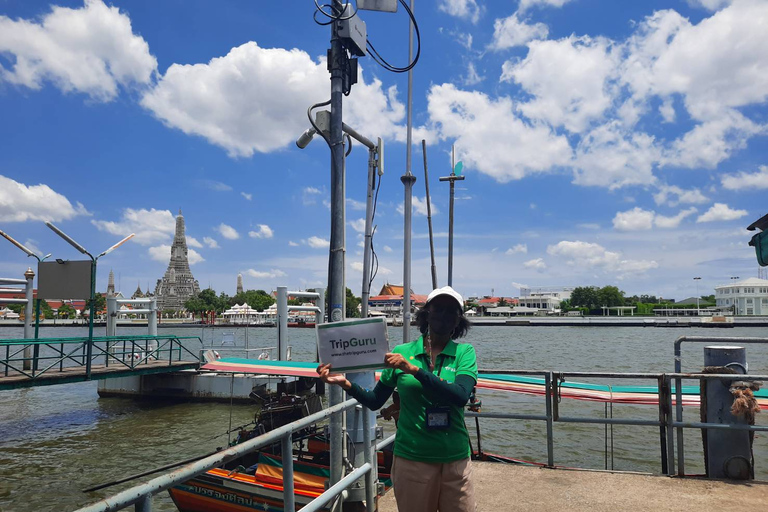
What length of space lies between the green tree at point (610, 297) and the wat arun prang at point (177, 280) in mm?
134175

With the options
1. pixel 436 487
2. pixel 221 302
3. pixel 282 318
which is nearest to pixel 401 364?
pixel 436 487

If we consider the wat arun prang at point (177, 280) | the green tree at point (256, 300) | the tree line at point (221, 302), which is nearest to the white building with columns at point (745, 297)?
the tree line at point (221, 302)

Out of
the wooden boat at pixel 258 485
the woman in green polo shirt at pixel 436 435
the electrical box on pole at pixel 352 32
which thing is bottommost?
the wooden boat at pixel 258 485

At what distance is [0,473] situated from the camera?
48.0 feet

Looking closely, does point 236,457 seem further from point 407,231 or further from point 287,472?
point 407,231

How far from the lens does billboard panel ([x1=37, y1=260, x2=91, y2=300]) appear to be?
57.6ft

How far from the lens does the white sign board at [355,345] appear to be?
3.14 m

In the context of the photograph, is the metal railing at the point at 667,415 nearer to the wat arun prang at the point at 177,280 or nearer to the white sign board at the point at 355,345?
the white sign board at the point at 355,345

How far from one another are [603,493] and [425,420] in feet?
11.2

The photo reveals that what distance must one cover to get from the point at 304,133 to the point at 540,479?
4.50m

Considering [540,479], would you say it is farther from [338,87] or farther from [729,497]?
[338,87]

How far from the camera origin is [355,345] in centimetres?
319

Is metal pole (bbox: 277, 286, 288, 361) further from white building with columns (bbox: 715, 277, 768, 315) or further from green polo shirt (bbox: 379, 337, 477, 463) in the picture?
white building with columns (bbox: 715, 277, 768, 315)

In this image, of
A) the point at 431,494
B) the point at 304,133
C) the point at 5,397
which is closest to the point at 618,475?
the point at 431,494
